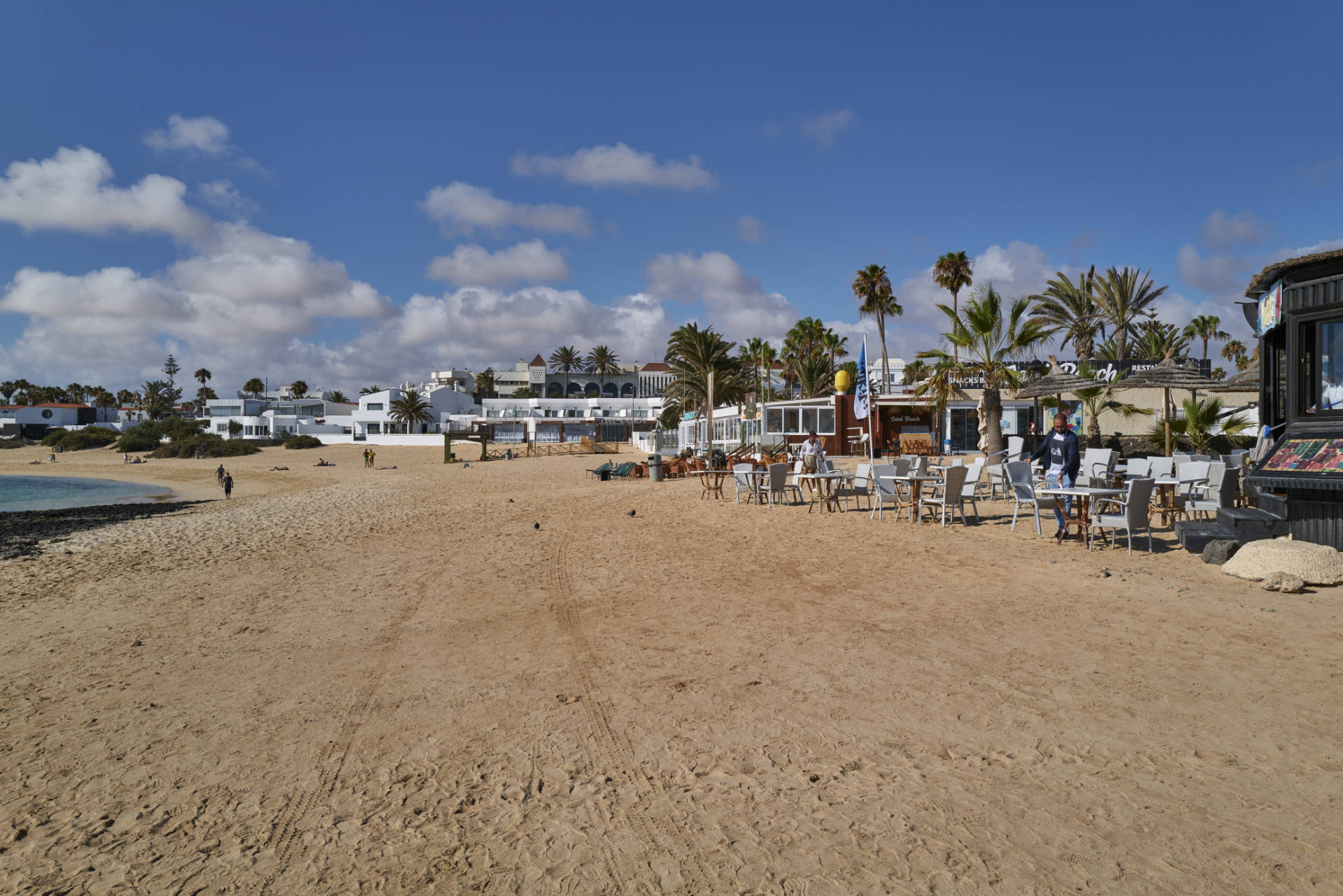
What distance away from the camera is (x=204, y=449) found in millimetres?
55469

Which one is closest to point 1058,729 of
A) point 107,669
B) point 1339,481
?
point 1339,481

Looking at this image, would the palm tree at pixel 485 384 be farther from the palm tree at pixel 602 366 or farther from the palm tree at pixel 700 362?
the palm tree at pixel 700 362

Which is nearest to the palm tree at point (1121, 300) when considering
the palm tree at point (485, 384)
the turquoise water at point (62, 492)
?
the turquoise water at point (62, 492)

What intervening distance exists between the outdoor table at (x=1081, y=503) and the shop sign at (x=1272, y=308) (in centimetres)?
296

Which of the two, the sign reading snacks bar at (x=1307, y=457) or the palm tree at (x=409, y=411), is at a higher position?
the palm tree at (x=409, y=411)

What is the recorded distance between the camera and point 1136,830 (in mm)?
2840

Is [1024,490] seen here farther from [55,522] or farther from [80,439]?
[80,439]

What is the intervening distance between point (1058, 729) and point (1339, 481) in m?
5.42

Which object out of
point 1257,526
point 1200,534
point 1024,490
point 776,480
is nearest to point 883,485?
point 776,480

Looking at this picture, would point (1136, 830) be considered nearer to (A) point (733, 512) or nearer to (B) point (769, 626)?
(B) point (769, 626)

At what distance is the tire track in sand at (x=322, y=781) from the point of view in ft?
9.50

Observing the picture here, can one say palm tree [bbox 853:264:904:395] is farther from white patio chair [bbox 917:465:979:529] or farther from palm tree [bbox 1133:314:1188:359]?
white patio chair [bbox 917:465:979:529]

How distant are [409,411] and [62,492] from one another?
39.5 meters

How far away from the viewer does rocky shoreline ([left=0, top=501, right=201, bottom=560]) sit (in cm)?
1295
